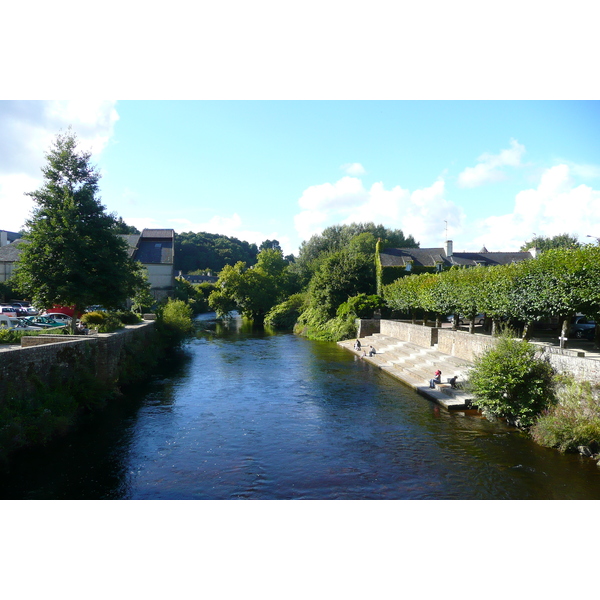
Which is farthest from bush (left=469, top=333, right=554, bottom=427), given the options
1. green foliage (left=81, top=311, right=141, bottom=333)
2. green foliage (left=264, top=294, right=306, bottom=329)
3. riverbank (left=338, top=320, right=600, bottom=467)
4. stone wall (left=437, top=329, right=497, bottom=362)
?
green foliage (left=264, top=294, right=306, bottom=329)

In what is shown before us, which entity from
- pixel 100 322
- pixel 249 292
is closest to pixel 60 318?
pixel 100 322

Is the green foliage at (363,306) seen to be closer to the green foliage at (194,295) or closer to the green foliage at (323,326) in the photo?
the green foliage at (323,326)

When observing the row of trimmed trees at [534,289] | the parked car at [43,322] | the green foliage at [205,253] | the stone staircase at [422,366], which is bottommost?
the stone staircase at [422,366]

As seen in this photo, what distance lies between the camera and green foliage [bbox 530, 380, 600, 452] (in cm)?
1355

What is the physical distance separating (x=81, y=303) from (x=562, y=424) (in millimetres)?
19069

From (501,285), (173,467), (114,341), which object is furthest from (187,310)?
(173,467)

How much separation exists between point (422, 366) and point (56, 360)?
1857cm

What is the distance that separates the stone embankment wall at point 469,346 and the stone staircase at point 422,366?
0.50 metres

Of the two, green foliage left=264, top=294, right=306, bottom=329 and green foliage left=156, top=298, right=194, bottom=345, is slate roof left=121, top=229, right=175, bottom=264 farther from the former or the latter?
green foliage left=156, top=298, right=194, bottom=345

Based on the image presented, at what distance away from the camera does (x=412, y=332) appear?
34375 mm

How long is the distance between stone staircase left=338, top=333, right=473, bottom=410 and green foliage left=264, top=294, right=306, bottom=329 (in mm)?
18730

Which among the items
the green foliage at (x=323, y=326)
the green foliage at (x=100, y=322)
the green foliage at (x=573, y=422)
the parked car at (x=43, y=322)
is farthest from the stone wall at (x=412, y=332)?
the parked car at (x=43, y=322)

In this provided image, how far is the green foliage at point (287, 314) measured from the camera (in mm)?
58062

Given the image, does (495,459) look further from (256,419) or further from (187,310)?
(187,310)
